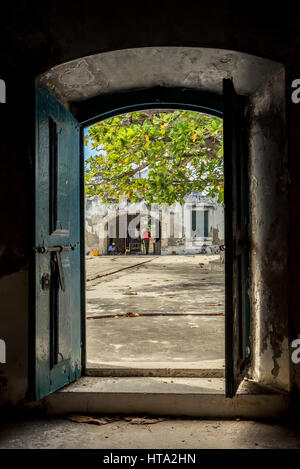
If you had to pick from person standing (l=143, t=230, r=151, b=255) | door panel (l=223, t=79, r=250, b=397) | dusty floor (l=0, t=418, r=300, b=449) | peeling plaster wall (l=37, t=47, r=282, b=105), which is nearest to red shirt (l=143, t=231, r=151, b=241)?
person standing (l=143, t=230, r=151, b=255)

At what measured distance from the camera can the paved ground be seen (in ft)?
14.0

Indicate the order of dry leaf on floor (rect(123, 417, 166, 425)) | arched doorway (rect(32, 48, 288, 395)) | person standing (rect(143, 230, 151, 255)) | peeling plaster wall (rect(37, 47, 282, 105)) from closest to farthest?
dry leaf on floor (rect(123, 417, 166, 425)) < peeling plaster wall (rect(37, 47, 282, 105)) < arched doorway (rect(32, 48, 288, 395)) < person standing (rect(143, 230, 151, 255))

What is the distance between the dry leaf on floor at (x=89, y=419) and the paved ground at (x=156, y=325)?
0.85 meters

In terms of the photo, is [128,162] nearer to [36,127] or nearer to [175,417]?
[36,127]

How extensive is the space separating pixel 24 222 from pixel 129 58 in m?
1.55

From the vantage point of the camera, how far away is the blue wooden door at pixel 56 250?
2949 millimetres

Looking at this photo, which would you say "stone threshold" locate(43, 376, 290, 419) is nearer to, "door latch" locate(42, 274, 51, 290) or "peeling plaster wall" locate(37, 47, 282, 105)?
"door latch" locate(42, 274, 51, 290)

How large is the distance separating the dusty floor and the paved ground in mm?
926

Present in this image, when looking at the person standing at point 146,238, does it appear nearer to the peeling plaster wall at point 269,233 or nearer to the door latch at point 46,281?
the peeling plaster wall at point 269,233

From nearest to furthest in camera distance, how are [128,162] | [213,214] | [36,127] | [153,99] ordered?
[36,127]
[153,99]
[128,162]
[213,214]

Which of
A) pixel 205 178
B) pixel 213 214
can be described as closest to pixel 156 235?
pixel 213 214

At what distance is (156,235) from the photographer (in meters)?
27.3

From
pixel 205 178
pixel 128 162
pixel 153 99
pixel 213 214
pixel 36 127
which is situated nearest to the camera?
pixel 36 127

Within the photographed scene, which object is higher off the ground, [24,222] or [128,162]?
[128,162]
